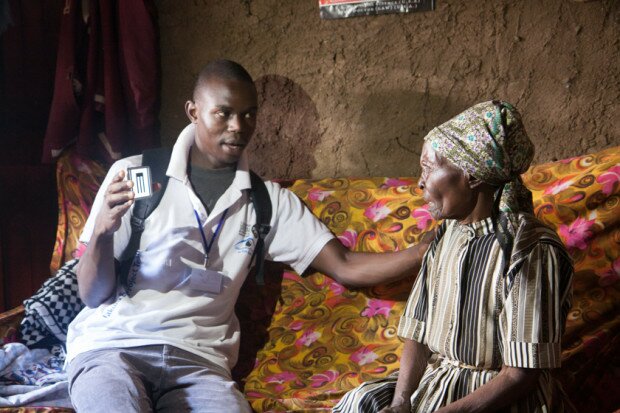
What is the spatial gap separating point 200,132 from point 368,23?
0.98 meters

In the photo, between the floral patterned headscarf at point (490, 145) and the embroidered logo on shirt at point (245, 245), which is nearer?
the floral patterned headscarf at point (490, 145)

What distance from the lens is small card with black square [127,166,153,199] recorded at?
7.27 feet

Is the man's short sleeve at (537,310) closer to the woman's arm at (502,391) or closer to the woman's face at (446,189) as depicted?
the woman's arm at (502,391)

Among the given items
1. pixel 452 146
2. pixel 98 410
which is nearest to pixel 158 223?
pixel 98 410

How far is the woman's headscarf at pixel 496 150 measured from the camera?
5.65 ft

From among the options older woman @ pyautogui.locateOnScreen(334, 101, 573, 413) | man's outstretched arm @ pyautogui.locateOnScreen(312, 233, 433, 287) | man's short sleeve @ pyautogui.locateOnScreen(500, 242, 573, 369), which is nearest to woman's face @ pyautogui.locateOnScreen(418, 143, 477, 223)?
older woman @ pyautogui.locateOnScreen(334, 101, 573, 413)

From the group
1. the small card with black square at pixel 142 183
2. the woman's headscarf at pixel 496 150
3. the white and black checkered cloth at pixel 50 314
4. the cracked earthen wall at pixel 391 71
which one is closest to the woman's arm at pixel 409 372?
the woman's headscarf at pixel 496 150

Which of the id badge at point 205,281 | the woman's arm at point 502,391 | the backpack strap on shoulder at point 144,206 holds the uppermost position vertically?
the backpack strap on shoulder at point 144,206

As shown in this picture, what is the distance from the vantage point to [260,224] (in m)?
2.62

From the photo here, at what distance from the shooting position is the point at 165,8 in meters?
3.36

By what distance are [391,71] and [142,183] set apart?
137 cm

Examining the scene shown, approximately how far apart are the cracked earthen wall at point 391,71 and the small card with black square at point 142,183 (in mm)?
1091

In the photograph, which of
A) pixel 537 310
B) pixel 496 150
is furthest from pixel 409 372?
pixel 496 150

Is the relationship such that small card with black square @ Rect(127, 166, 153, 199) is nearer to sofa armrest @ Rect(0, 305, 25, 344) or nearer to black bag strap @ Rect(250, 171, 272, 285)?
black bag strap @ Rect(250, 171, 272, 285)
